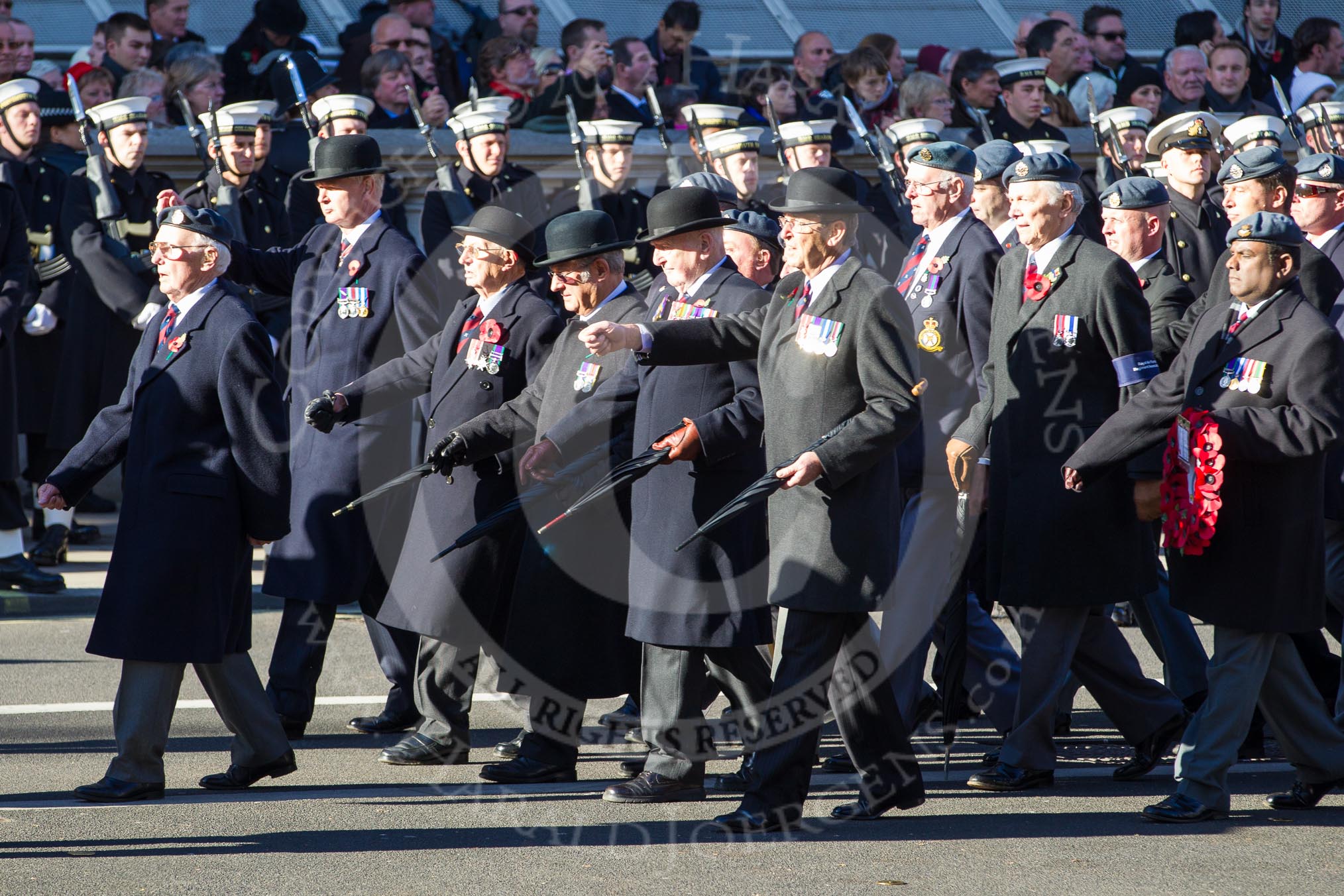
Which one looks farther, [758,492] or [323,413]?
[323,413]

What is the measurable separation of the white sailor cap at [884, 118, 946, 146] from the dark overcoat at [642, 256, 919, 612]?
15.8ft

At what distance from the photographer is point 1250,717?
5.85 m

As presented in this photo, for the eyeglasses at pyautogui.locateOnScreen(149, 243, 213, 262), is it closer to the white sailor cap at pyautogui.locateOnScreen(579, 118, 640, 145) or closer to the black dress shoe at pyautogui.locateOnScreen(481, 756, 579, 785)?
the black dress shoe at pyautogui.locateOnScreen(481, 756, 579, 785)

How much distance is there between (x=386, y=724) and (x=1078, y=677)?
102 inches

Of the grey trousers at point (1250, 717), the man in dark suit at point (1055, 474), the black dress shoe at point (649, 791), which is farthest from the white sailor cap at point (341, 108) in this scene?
the grey trousers at point (1250, 717)

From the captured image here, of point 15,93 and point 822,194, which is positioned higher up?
point 15,93

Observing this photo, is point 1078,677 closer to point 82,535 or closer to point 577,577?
point 577,577

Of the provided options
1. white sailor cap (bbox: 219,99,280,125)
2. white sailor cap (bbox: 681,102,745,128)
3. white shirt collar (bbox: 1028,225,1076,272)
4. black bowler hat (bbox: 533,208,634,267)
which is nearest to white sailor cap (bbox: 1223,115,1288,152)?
white sailor cap (bbox: 681,102,745,128)

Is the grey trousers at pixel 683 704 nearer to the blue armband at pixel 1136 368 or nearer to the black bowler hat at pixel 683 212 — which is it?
the black bowler hat at pixel 683 212

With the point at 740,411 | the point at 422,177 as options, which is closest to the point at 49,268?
the point at 422,177

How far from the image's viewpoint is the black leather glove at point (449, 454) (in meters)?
6.68

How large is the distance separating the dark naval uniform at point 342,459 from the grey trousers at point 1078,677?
2422 millimetres

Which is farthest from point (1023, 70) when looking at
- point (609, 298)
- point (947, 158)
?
point (609, 298)

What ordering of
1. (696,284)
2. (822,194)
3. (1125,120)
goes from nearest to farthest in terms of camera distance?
(822,194), (696,284), (1125,120)
